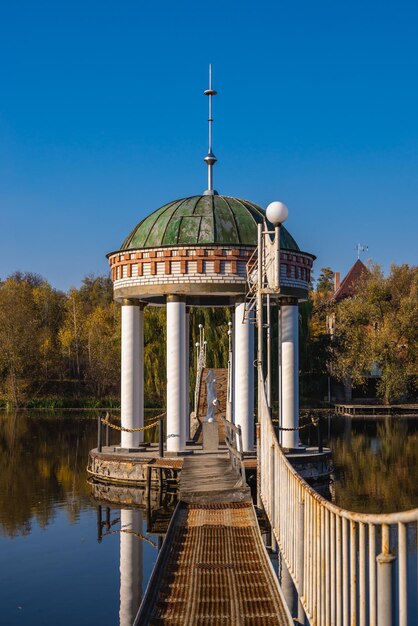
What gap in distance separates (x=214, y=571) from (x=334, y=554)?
3.37 metres

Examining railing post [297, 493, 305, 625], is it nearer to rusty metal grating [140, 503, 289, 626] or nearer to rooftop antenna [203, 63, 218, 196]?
rusty metal grating [140, 503, 289, 626]

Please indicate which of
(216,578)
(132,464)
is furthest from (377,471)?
(216,578)

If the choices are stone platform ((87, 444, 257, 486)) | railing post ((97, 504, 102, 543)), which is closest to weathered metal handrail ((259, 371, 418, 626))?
railing post ((97, 504, 102, 543))

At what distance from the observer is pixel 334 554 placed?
6848 mm

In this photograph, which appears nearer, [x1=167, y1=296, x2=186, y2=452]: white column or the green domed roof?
[x1=167, y1=296, x2=186, y2=452]: white column

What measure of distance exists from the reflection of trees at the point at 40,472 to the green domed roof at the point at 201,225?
7425 mm

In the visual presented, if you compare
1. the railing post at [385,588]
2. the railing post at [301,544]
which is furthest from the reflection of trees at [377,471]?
the railing post at [385,588]

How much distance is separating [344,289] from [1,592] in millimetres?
77785

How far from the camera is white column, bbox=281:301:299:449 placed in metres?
23.1

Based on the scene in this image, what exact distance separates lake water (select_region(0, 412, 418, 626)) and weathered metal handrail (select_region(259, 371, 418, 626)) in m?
3.21

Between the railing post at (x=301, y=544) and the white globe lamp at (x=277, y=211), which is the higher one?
the white globe lamp at (x=277, y=211)

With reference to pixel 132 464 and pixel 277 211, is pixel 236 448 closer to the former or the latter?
pixel 132 464

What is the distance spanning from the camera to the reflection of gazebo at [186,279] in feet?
72.0

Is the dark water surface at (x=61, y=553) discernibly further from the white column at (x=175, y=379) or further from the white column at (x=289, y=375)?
the white column at (x=289, y=375)
